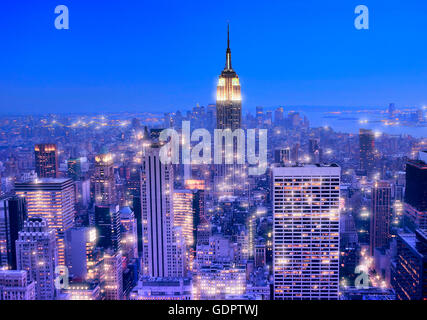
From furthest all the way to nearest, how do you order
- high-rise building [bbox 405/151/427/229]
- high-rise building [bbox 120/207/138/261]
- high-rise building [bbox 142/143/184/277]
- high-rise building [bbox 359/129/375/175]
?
high-rise building [bbox 120/207/138/261]
high-rise building [bbox 142/143/184/277]
high-rise building [bbox 405/151/427/229]
high-rise building [bbox 359/129/375/175]

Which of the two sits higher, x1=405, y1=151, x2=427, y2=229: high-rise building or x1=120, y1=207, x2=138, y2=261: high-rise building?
x1=405, y1=151, x2=427, y2=229: high-rise building

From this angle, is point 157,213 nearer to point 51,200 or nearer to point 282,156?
point 51,200

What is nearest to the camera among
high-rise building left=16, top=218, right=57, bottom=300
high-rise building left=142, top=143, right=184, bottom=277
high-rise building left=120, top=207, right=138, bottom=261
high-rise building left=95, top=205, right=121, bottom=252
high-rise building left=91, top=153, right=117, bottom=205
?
high-rise building left=16, top=218, right=57, bottom=300

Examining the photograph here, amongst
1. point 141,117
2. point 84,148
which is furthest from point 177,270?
point 141,117

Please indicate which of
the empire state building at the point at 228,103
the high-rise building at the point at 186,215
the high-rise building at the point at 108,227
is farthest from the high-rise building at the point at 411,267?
the high-rise building at the point at 108,227

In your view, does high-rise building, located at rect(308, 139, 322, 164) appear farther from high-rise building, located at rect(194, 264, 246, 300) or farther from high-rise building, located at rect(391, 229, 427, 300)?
high-rise building, located at rect(194, 264, 246, 300)

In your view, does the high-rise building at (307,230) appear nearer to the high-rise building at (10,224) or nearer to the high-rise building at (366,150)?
the high-rise building at (366,150)

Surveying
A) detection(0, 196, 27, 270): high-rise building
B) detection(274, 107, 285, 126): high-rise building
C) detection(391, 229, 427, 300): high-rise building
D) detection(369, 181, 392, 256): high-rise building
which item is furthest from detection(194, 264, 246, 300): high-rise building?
detection(0, 196, 27, 270): high-rise building
